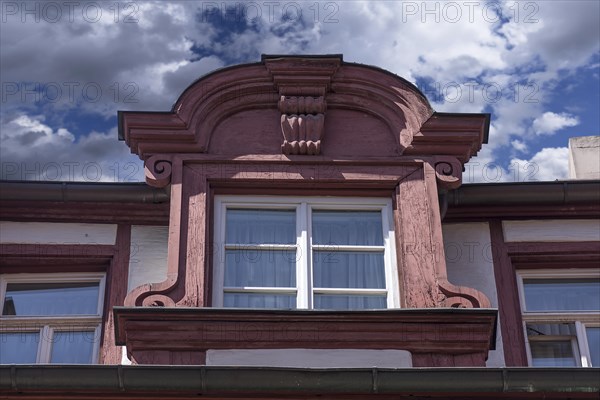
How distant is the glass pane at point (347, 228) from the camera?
29.4 feet

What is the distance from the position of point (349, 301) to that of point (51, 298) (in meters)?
2.45

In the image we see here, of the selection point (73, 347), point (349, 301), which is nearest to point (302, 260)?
point (349, 301)

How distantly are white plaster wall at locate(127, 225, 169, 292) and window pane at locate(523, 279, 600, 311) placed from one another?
9.65ft

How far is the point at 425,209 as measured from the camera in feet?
29.2

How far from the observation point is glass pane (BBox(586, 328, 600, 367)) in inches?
350

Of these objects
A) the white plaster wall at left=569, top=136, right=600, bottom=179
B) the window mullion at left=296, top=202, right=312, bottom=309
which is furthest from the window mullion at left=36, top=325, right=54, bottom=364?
the white plaster wall at left=569, top=136, right=600, bottom=179

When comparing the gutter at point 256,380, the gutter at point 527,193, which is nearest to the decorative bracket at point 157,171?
the gutter at point 256,380

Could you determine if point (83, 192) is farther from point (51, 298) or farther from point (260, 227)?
point (260, 227)

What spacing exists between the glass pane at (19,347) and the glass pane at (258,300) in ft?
5.20

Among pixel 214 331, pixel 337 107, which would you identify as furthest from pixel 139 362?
pixel 337 107

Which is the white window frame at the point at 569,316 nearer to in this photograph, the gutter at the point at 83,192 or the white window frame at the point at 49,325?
the gutter at the point at 83,192

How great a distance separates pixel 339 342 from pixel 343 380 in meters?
0.59

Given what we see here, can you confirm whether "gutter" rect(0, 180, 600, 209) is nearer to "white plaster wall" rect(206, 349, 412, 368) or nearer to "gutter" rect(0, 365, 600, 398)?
"white plaster wall" rect(206, 349, 412, 368)

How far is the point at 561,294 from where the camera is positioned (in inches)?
366
